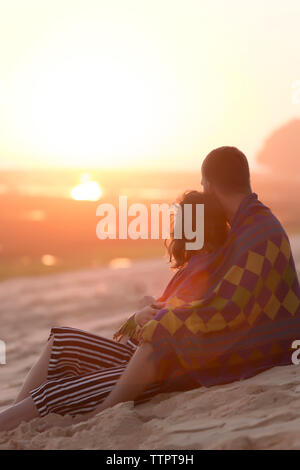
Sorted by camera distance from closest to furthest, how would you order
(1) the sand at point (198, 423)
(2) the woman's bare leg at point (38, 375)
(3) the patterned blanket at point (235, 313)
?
(1) the sand at point (198, 423), (3) the patterned blanket at point (235, 313), (2) the woman's bare leg at point (38, 375)

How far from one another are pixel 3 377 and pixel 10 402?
32.4 inches

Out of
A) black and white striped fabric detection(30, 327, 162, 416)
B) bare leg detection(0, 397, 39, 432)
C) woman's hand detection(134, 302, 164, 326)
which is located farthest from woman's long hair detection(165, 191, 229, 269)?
bare leg detection(0, 397, 39, 432)

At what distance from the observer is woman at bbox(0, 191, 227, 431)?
3463 mm

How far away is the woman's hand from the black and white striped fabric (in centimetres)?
28

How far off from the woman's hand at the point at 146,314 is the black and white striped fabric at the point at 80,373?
28 centimetres

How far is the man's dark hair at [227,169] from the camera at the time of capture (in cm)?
354

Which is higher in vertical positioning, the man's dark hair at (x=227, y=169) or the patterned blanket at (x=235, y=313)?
the man's dark hair at (x=227, y=169)

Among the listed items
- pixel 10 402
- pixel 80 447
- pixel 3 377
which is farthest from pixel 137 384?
pixel 3 377

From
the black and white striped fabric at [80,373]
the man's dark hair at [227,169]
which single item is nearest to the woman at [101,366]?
the black and white striped fabric at [80,373]

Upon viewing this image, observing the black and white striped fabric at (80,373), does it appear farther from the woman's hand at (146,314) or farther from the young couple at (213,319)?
the woman's hand at (146,314)

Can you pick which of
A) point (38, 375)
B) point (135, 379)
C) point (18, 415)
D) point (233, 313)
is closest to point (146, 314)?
point (135, 379)

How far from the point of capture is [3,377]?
5.62m

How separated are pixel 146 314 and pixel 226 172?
0.85m

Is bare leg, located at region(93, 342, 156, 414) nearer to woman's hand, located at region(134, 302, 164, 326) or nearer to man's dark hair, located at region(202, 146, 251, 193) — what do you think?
woman's hand, located at region(134, 302, 164, 326)
